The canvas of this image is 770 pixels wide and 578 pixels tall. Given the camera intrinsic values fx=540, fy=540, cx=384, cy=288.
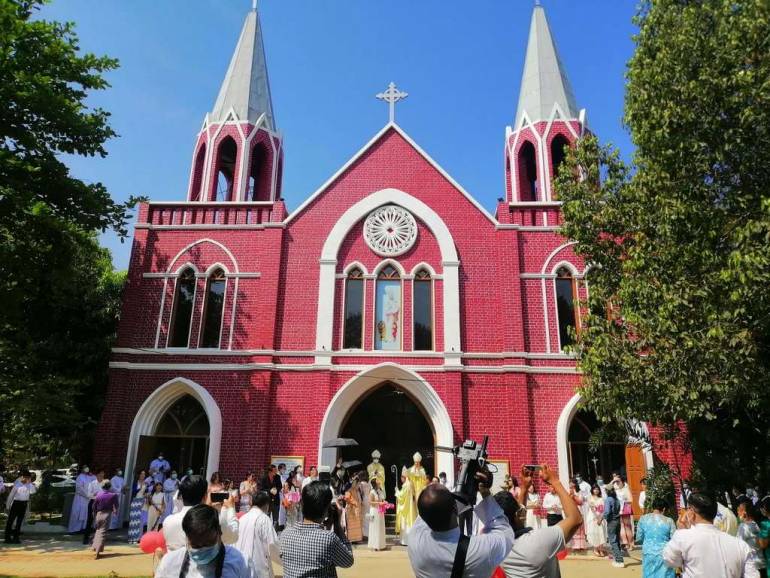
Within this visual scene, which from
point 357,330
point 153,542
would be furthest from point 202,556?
point 357,330

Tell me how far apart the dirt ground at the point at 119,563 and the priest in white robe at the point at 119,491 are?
177 cm

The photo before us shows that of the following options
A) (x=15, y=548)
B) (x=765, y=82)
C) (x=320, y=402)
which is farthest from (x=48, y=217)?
(x=765, y=82)

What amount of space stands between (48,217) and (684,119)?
42.6ft

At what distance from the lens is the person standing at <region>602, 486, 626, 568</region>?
10.7 meters

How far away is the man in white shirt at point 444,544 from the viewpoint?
2953mm

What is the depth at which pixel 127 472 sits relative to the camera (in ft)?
49.5

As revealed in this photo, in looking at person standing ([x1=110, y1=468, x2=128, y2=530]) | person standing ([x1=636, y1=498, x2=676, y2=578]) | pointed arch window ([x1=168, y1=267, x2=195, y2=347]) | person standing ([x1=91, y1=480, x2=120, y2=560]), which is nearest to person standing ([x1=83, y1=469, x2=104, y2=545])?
person standing ([x1=110, y1=468, x2=128, y2=530])

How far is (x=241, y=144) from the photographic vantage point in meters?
20.4

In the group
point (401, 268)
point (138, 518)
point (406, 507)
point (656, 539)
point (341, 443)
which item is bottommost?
point (138, 518)

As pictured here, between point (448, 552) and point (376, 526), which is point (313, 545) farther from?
point (376, 526)

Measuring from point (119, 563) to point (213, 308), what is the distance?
26.8ft

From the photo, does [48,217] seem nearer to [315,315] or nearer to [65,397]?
[65,397]

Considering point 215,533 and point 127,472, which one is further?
point 127,472

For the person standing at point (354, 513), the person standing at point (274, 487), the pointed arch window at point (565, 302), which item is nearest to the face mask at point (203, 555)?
the person standing at point (354, 513)
